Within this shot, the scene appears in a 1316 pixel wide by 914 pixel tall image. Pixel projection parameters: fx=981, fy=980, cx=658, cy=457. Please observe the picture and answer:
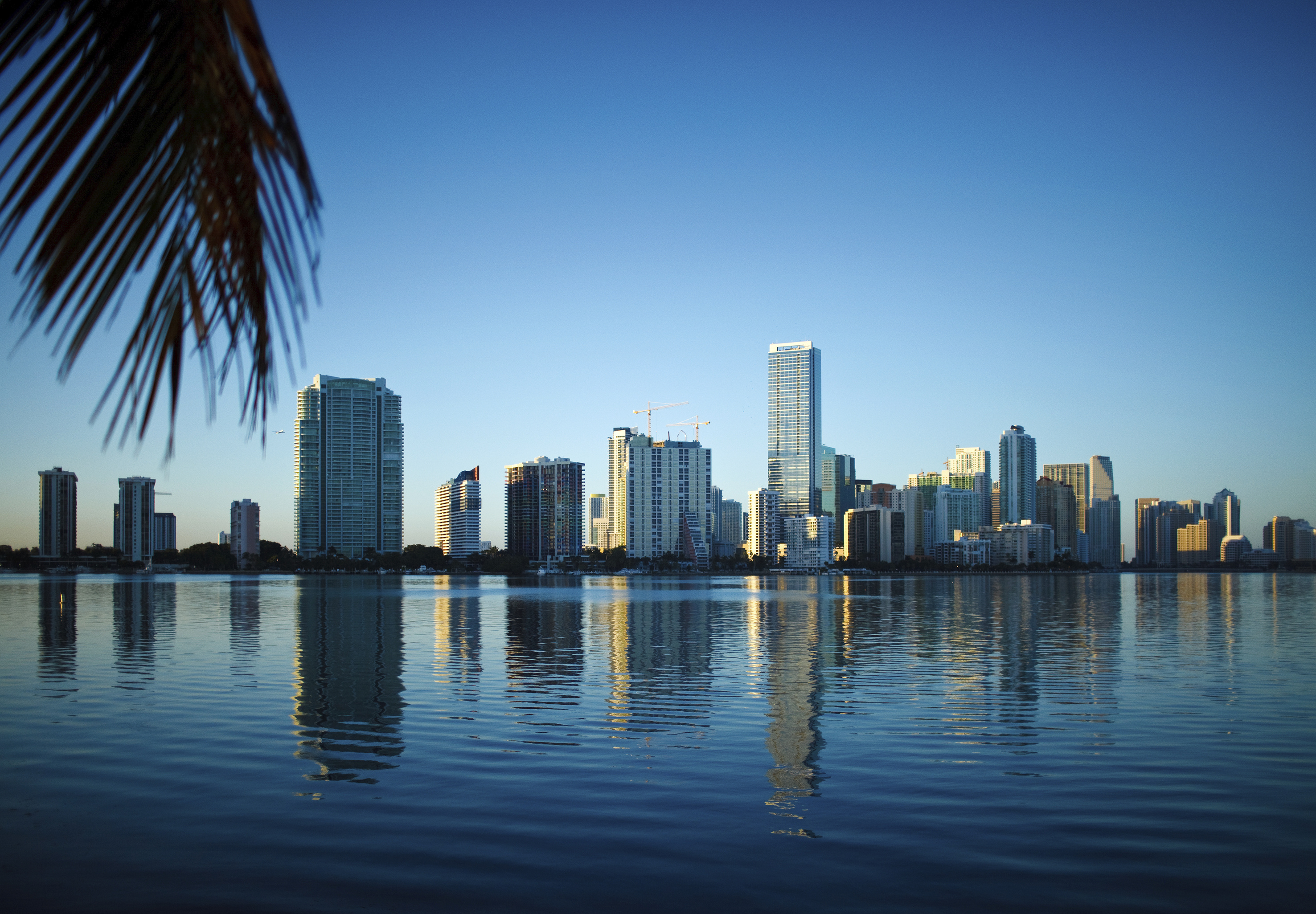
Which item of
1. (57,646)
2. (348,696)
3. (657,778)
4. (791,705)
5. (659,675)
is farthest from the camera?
(57,646)

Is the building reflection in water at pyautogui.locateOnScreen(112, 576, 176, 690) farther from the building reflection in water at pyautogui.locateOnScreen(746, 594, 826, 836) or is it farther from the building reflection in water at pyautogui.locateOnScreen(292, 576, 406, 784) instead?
the building reflection in water at pyautogui.locateOnScreen(746, 594, 826, 836)

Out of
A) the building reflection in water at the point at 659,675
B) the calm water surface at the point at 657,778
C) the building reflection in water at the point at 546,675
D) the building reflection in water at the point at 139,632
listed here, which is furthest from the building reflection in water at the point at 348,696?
the building reflection in water at the point at 659,675

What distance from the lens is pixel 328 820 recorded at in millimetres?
15266

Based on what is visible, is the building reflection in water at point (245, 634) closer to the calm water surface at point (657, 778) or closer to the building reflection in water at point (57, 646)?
the calm water surface at point (657, 778)

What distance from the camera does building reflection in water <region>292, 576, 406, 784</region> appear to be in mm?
19812

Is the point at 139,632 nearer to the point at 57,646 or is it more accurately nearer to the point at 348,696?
the point at 57,646

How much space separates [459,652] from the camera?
42094 mm

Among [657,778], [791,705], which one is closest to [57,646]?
[791,705]

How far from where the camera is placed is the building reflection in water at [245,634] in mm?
34844

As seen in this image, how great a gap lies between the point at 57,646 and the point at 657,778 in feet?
119

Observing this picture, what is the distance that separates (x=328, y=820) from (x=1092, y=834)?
38.0ft

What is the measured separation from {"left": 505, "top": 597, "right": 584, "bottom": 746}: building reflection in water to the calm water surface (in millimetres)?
202

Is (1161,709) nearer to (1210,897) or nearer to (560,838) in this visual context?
(1210,897)

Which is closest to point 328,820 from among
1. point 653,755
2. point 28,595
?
point 653,755
